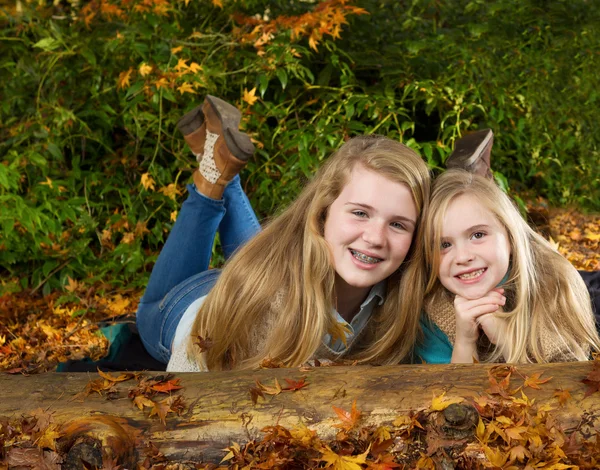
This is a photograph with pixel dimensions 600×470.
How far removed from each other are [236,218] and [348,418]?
6.32 ft

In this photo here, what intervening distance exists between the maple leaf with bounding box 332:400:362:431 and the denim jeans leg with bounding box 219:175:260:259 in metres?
1.80

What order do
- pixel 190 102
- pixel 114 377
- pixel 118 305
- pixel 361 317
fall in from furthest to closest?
pixel 190 102 → pixel 118 305 → pixel 361 317 → pixel 114 377

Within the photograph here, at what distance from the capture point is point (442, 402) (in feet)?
6.45

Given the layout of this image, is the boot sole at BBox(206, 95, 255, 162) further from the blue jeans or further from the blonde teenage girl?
the blonde teenage girl

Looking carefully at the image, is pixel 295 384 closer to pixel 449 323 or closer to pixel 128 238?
pixel 449 323

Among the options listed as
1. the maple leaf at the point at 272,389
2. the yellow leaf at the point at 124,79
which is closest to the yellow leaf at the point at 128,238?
the yellow leaf at the point at 124,79

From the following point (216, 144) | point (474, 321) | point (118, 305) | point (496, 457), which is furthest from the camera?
point (118, 305)

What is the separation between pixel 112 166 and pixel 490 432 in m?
3.73

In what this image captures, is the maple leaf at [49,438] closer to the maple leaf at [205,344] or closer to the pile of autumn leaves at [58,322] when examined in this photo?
the maple leaf at [205,344]

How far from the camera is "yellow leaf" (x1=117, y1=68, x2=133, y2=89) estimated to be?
15.0ft

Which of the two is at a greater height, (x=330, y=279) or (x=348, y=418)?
(x=330, y=279)

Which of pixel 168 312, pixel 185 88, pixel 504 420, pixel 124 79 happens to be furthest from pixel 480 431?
pixel 124 79

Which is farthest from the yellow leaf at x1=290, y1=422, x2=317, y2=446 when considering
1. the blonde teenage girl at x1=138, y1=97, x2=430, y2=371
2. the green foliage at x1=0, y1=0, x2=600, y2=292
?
the green foliage at x1=0, y1=0, x2=600, y2=292

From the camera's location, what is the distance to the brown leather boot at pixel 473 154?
11.0 feet
